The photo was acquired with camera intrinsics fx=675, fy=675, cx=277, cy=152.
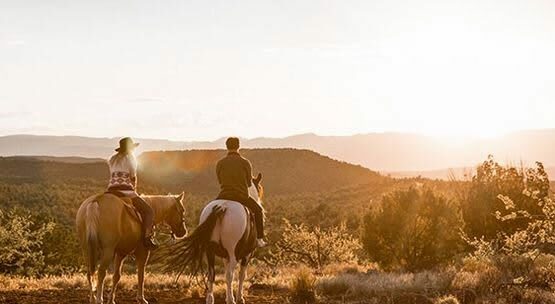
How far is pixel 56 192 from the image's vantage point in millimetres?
71500

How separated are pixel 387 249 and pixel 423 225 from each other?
1.79 meters

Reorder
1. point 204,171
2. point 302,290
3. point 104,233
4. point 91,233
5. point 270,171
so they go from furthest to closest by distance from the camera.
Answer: point 270,171
point 204,171
point 302,290
point 104,233
point 91,233

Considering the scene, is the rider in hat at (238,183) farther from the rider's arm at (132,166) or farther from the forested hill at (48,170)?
the forested hill at (48,170)

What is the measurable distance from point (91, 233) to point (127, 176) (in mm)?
1317

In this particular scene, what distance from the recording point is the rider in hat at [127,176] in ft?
39.6

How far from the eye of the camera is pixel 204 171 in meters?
116

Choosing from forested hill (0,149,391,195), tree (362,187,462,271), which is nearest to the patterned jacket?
tree (362,187,462,271)

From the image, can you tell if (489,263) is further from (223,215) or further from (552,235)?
(223,215)

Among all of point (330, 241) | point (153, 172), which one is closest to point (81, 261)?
point (330, 241)

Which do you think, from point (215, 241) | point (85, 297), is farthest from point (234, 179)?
point (85, 297)

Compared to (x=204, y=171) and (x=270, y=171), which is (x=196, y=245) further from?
(x=270, y=171)

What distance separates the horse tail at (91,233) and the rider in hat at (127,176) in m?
0.81

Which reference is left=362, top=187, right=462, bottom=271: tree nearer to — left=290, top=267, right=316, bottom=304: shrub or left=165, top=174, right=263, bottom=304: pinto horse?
left=290, top=267, right=316, bottom=304: shrub

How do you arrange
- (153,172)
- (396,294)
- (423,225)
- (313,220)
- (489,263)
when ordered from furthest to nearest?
(153,172), (313,220), (423,225), (489,263), (396,294)
